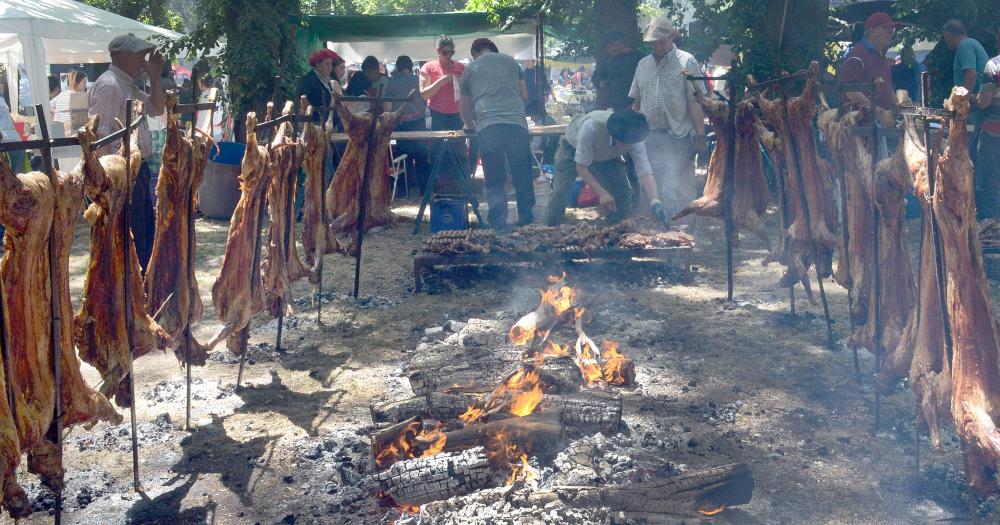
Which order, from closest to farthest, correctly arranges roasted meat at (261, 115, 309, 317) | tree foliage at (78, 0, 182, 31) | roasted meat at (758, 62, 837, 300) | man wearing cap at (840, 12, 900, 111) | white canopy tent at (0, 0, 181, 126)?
roasted meat at (261, 115, 309, 317), roasted meat at (758, 62, 837, 300), man wearing cap at (840, 12, 900, 111), white canopy tent at (0, 0, 181, 126), tree foliage at (78, 0, 182, 31)

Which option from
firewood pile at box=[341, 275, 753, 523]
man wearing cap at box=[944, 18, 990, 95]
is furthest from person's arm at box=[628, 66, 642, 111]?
firewood pile at box=[341, 275, 753, 523]

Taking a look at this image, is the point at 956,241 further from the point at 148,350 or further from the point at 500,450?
the point at 148,350

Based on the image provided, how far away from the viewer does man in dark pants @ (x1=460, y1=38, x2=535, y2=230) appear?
10406 millimetres

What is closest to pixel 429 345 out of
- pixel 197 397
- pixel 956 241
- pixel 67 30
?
→ pixel 197 397

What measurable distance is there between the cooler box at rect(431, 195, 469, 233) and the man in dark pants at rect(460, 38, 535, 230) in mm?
359

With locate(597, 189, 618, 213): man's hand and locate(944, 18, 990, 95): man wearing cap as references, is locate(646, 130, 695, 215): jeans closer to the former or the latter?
locate(597, 189, 618, 213): man's hand

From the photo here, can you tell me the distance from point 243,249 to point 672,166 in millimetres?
6544

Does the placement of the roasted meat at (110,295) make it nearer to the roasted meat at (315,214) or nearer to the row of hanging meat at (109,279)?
the row of hanging meat at (109,279)

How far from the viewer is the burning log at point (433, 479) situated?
4.21 meters

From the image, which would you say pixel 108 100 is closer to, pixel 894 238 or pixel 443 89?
pixel 894 238

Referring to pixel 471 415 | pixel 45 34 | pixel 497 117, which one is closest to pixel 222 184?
pixel 45 34

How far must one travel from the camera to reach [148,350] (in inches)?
183

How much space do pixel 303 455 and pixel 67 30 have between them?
12720 mm

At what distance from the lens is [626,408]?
18.4 ft
